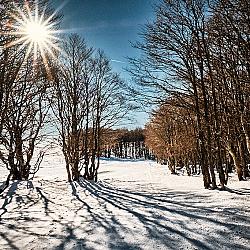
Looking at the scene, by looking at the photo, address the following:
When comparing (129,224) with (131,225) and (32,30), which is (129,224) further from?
(32,30)

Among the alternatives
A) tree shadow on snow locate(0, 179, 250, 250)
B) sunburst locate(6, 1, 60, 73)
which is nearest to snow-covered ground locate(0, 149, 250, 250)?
tree shadow on snow locate(0, 179, 250, 250)

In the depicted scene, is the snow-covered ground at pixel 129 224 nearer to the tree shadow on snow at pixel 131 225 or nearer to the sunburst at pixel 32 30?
the tree shadow on snow at pixel 131 225

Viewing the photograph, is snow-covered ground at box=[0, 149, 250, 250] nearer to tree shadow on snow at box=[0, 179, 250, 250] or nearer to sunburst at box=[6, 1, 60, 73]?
tree shadow on snow at box=[0, 179, 250, 250]

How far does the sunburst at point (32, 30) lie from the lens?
254 inches

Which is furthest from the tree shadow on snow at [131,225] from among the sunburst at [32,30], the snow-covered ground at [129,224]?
the sunburst at [32,30]

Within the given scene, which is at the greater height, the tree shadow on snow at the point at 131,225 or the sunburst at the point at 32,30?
the sunburst at the point at 32,30

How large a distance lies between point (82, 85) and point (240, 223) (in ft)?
51.6

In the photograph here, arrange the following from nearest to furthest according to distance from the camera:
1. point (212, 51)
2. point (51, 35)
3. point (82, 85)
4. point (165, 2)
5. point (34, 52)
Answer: point (34, 52) < point (51, 35) < point (212, 51) < point (165, 2) < point (82, 85)

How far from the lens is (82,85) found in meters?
19.8

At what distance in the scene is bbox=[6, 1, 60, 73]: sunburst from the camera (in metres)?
6.46

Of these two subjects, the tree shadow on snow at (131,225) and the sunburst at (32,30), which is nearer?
the tree shadow on snow at (131,225)

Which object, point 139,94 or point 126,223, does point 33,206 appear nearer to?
point 126,223

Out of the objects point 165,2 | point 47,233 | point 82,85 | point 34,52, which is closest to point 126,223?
point 47,233

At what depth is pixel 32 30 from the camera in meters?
7.40
